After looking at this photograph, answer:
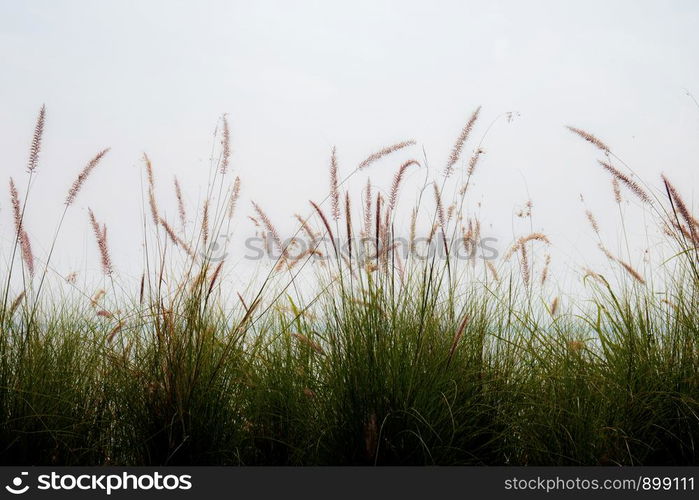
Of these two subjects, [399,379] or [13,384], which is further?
[13,384]

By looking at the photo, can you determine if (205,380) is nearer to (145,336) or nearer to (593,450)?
(145,336)

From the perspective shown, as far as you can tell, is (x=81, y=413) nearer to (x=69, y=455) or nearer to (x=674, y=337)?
(x=69, y=455)

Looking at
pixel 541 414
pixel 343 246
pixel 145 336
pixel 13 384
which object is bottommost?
pixel 541 414

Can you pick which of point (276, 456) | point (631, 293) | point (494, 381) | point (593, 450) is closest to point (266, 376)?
point (276, 456)

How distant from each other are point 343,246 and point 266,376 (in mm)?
743

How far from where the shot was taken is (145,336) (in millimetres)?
3330

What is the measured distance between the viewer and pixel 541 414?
3.08 meters

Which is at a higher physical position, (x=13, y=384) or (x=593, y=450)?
(x=13, y=384)

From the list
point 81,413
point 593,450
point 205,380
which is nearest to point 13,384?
point 81,413
